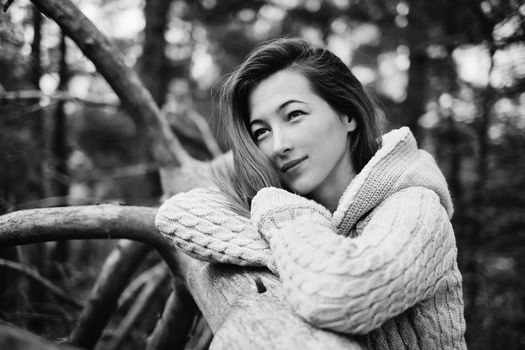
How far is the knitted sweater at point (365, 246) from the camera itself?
1.09 m

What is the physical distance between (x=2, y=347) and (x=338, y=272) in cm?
78

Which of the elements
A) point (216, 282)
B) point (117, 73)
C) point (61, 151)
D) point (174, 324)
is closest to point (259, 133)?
point (216, 282)

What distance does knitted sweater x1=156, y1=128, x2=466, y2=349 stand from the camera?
1090mm

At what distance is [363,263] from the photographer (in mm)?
1097

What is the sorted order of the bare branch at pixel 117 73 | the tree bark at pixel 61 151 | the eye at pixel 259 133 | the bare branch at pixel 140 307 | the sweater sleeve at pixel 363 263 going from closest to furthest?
the sweater sleeve at pixel 363 263, the eye at pixel 259 133, the bare branch at pixel 117 73, the bare branch at pixel 140 307, the tree bark at pixel 61 151

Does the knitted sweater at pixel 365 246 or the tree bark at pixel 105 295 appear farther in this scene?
the tree bark at pixel 105 295

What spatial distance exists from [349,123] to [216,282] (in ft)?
3.58

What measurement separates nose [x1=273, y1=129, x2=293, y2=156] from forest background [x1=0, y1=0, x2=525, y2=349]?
0.87m

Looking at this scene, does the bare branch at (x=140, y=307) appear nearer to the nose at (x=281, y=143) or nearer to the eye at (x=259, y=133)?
the eye at (x=259, y=133)

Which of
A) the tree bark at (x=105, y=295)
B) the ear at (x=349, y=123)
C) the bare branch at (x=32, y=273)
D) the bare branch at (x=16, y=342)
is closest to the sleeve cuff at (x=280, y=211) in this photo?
the ear at (x=349, y=123)

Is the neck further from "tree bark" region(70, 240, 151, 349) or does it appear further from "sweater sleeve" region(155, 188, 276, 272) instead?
"tree bark" region(70, 240, 151, 349)

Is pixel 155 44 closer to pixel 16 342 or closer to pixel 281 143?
pixel 281 143

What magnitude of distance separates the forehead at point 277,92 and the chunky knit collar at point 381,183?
0.50m

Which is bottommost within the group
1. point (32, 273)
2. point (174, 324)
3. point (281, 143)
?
point (174, 324)
